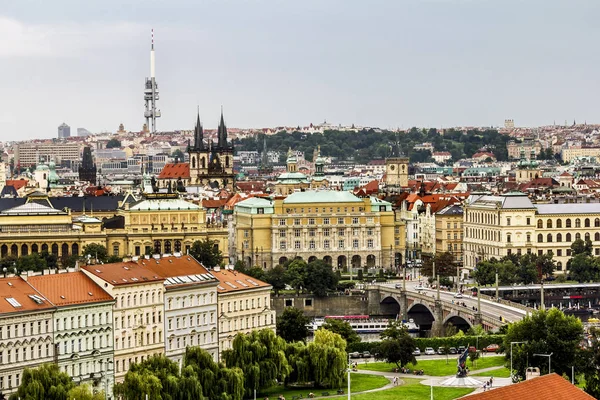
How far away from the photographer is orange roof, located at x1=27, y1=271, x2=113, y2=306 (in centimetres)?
7994

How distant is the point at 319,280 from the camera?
12962cm

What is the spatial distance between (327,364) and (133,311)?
29.9ft

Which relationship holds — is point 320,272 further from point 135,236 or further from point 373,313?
point 135,236

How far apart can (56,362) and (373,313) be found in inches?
2071

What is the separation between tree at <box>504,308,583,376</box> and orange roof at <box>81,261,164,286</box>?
53.6 feet

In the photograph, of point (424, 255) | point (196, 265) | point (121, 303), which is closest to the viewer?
point (121, 303)

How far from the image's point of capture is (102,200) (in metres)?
168

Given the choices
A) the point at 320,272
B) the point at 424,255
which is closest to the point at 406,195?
the point at 424,255

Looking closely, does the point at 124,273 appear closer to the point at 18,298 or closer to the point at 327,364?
the point at 18,298

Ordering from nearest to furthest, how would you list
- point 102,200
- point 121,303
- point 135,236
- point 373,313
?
point 121,303
point 373,313
point 135,236
point 102,200

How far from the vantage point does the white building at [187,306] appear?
86.6 metres

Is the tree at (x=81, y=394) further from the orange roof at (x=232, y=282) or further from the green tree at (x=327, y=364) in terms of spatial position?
the orange roof at (x=232, y=282)

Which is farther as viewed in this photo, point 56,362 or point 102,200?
point 102,200

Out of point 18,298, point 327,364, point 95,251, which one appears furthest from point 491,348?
point 95,251
